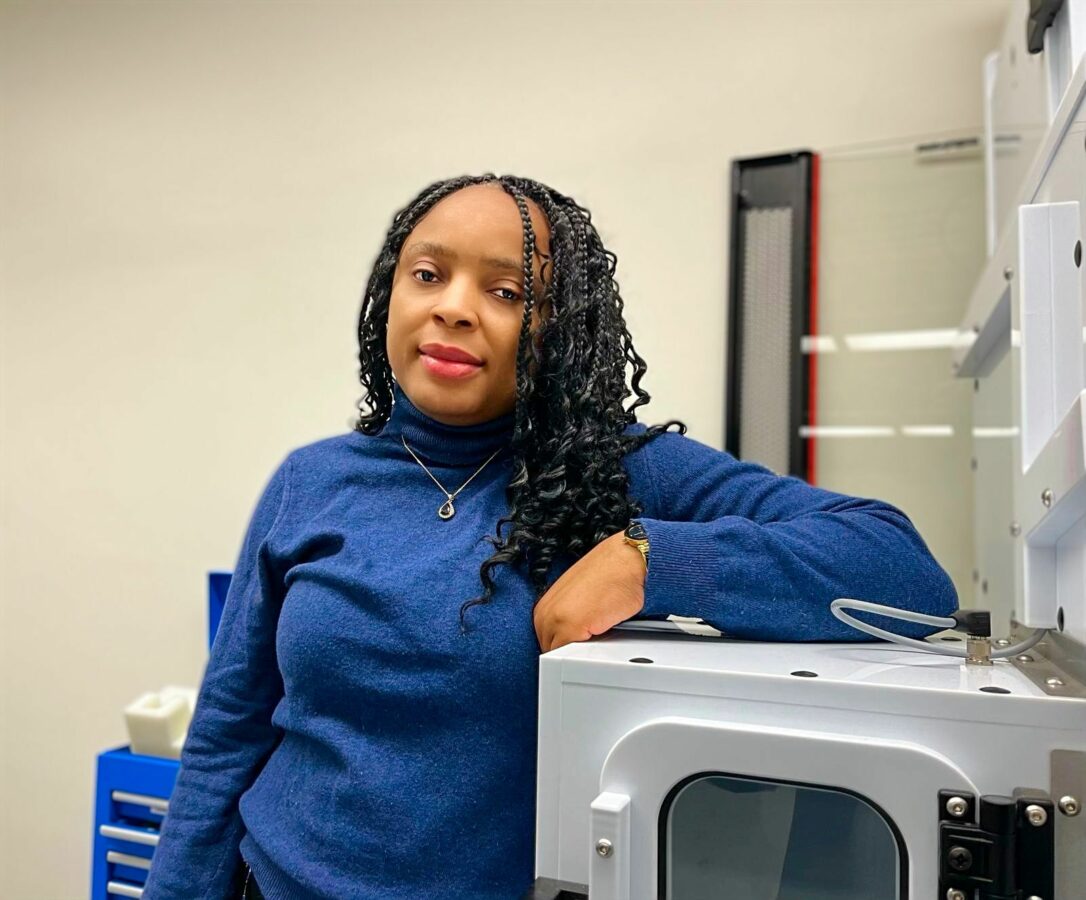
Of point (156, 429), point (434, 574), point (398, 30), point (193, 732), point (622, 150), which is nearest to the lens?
point (434, 574)

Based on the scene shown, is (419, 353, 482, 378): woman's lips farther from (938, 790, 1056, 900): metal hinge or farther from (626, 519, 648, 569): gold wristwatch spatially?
(938, 790, 1056, 900): metal hinge

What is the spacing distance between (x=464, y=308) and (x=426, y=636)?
1.03 ft

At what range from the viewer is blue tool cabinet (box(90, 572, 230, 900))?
174cm

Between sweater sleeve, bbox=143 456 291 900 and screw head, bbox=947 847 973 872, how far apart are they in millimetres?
678

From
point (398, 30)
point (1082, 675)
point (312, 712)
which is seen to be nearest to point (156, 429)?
point (398, 30)

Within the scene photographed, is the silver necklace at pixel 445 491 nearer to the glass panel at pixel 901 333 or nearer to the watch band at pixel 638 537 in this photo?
the watch band at pixel 638 537

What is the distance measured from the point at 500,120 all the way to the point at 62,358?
1.23 m

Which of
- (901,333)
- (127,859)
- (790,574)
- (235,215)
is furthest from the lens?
(235,215)

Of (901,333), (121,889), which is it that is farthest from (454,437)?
(121,889)

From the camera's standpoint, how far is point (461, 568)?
→ 2.91ft

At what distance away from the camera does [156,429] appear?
2.23 m

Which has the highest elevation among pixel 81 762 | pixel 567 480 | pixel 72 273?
pixel 72 273

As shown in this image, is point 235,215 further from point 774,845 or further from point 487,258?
point 774,845

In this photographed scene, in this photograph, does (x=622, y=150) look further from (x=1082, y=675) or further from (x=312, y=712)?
(x=1082, y=675)
